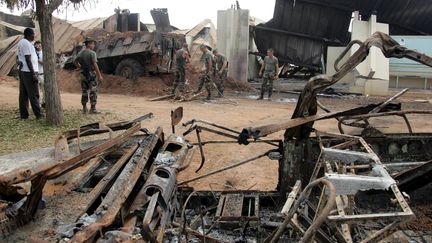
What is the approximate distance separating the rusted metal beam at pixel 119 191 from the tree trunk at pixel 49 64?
5.59 meters

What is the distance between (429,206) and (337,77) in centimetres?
170

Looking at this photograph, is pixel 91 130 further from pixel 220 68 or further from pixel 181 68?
pixel 220 68

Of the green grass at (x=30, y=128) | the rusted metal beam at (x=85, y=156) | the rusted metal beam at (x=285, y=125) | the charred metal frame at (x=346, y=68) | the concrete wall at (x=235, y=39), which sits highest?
the concrete wall at (x=235, y=39)

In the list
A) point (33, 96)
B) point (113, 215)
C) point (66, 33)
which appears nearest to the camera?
point (113, 215)

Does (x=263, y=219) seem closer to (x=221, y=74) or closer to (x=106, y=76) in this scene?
(x=221, y=74)

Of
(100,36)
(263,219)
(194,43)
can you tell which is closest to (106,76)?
(100,36)

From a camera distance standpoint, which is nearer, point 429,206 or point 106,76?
point 429,206

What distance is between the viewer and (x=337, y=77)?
3.44 m

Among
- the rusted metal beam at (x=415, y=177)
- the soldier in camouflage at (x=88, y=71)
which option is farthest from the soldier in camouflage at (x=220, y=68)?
the rusted metal beam at (x=415, y=177)

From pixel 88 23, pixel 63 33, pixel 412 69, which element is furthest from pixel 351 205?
pixel 88 23

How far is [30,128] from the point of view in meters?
9.06

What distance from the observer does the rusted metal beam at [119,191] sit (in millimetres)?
2496

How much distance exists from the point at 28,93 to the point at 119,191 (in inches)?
295

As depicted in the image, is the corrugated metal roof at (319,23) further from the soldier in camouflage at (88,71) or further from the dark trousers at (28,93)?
the dark trousers at (28,93)
